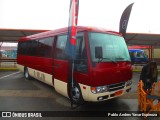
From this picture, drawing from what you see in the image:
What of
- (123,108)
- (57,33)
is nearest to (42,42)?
(57,33)

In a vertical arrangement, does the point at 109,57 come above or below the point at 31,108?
above

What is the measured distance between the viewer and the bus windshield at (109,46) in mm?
5363

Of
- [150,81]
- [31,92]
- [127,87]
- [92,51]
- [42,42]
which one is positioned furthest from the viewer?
[42,42]

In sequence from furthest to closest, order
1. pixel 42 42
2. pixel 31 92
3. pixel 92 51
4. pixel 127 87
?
pixel 42 42
pixel 31 92
pixel 127 87
pixel 92 51

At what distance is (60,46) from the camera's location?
6668 millimetres

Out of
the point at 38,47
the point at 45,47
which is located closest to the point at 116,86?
the point at 45,47

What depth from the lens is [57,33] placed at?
280 inches

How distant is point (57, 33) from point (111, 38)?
2.36 metres

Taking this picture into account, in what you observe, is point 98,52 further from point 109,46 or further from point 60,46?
point 60,46

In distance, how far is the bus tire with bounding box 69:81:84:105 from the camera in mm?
5626

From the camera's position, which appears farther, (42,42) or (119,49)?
(42,42)

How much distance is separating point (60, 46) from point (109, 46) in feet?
6.56

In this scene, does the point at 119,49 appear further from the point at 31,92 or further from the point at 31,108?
the point at 31,92

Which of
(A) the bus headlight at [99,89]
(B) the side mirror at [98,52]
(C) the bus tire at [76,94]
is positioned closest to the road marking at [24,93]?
(C) the bus tire at [76,94]
